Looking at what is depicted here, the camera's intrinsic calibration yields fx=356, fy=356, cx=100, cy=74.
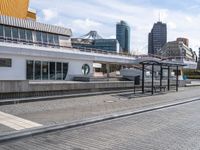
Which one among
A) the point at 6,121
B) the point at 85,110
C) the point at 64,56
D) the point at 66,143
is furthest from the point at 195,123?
the point at 64,56

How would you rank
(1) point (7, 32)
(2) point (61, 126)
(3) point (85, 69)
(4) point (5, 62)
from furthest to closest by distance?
1. (1) point (7, 32)
2. (3) point (85, 69)
3. (4) point (5, 62)
4. (2) point (61, 126)

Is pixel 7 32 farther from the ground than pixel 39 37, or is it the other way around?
pixel 7 32

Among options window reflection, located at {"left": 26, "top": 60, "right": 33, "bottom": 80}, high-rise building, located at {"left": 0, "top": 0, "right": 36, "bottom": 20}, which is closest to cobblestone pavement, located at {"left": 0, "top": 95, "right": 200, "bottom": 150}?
window reflection, located at {"left": 26, "top": 60, "right": 33, "bottom": 80}

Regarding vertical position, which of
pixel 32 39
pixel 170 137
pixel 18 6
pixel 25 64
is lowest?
pixel 170 137

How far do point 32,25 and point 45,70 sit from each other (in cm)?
1290

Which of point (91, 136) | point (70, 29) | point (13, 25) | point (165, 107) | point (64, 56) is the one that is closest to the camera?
point (91, 136)

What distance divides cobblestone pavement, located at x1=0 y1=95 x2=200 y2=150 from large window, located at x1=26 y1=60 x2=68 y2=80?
2166 centimetres

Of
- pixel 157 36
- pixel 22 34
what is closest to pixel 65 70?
pixel 22 34

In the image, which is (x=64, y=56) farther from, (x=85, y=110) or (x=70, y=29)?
(x=85, y=110)

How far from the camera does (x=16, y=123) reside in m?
11.5

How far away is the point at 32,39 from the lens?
45562mm

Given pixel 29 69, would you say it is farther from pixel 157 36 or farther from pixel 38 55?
pixel 157 36

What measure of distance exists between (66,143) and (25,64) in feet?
82.0

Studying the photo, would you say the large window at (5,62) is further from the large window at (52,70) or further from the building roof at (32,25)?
the building roof at (32,25)
